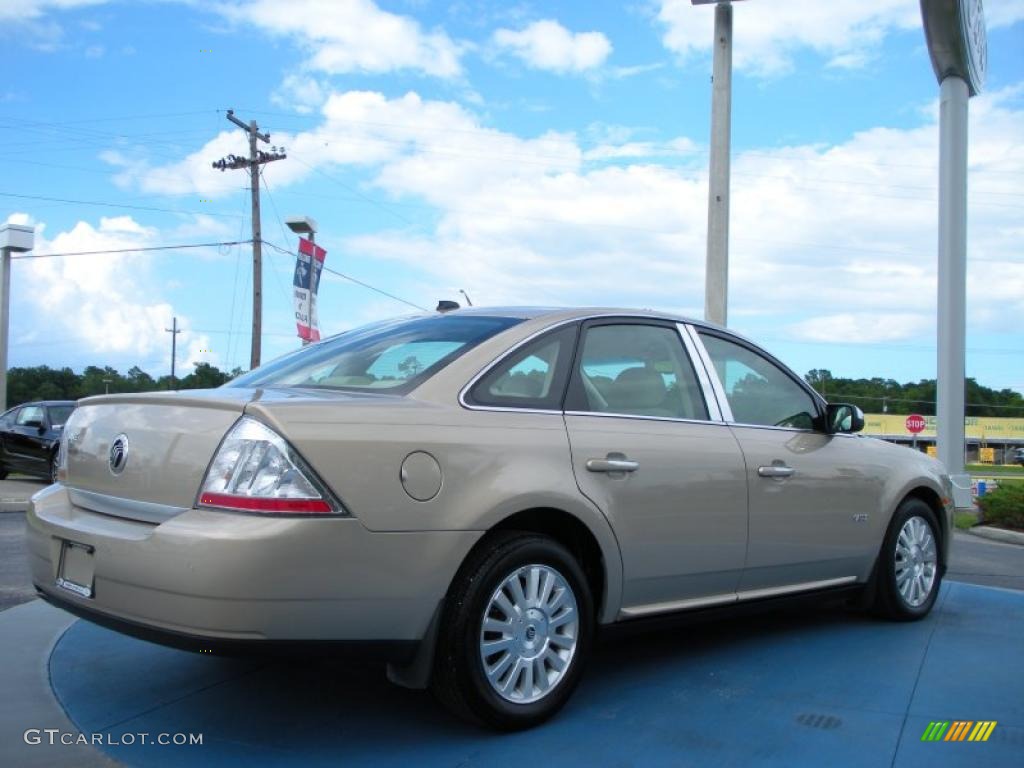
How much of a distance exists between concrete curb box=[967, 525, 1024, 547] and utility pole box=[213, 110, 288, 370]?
20.2 metres

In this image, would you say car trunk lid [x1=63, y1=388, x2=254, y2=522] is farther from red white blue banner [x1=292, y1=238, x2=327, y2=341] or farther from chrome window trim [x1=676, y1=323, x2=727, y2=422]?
red white blue banner [x1=292, y1=238, x2=327, y2=341]

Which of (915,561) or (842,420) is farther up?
(842,420)

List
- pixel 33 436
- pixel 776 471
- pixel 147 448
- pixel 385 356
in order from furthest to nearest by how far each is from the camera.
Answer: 1. pixel 33 436
2. pixel 776 471
3. pixel 385 356
4. pixel 147 448

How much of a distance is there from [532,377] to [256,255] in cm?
2593

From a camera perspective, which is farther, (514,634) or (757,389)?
(757,389)

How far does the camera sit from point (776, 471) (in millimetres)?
4531

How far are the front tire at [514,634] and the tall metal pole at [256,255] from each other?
25116 mm

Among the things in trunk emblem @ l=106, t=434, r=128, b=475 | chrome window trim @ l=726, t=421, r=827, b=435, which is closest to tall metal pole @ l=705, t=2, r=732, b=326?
chrome window trim @ l=726, t=421, r=827, b=435

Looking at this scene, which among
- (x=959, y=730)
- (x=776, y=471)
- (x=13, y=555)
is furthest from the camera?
(x=13, y=555)

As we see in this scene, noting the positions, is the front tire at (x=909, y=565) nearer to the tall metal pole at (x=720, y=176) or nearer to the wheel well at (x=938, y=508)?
the wheel well at (x=938, y=508)

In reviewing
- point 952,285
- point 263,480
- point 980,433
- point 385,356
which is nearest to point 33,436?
point 385,356

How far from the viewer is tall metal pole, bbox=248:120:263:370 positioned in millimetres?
27922

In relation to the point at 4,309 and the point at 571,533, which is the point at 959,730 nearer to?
the point at 571,533

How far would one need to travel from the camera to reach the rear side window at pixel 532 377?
363 centimetres
